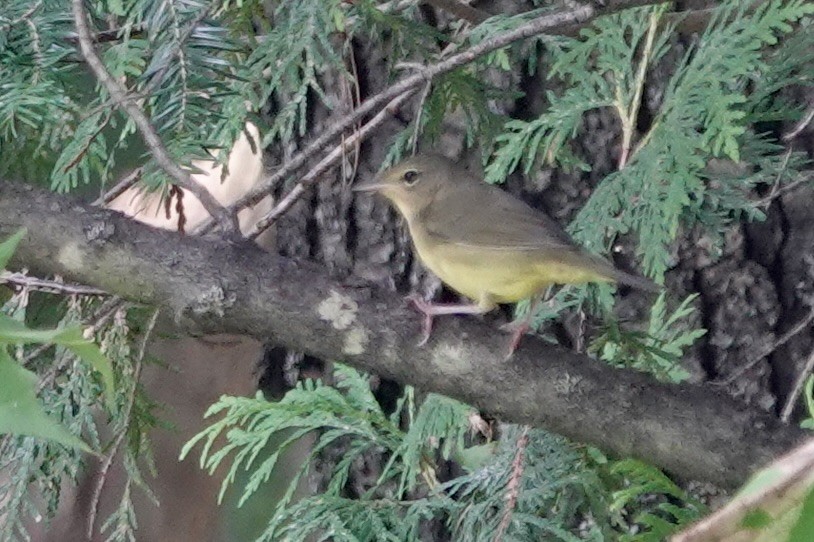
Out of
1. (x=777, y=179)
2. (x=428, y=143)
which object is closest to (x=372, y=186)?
(x=428, y=143)

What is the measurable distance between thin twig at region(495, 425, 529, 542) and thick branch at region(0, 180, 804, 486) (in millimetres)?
465

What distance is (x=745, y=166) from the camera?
2506mm

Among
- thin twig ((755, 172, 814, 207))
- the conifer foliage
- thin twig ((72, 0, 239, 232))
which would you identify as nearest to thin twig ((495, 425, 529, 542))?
the conifer foliage

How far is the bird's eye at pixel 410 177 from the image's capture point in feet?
7.95

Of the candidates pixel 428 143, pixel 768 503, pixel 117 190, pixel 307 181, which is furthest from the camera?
pixel 428 143

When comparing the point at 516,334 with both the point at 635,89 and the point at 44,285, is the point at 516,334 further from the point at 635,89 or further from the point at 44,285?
the point at 44,285

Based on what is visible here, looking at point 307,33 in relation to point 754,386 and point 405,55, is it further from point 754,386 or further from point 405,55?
point 754,386

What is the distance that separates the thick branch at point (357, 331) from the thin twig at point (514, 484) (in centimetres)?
47

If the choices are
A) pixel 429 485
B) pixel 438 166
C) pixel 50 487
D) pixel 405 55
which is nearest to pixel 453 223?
pixel 438 166

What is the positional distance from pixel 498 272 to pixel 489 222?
0.19 meters

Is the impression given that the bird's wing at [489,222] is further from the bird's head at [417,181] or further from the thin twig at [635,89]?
the thin twig at [635,89]

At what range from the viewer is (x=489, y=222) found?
7.40 feet

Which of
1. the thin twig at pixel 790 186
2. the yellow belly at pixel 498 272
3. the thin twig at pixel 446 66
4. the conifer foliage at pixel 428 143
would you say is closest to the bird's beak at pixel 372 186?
the conifer foliage at pixel 428 143

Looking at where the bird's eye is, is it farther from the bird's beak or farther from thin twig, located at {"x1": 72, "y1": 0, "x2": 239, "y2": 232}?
thin twig, located at {"x1": 72, "y1": 0, "x2": 239, "y2": 232}
